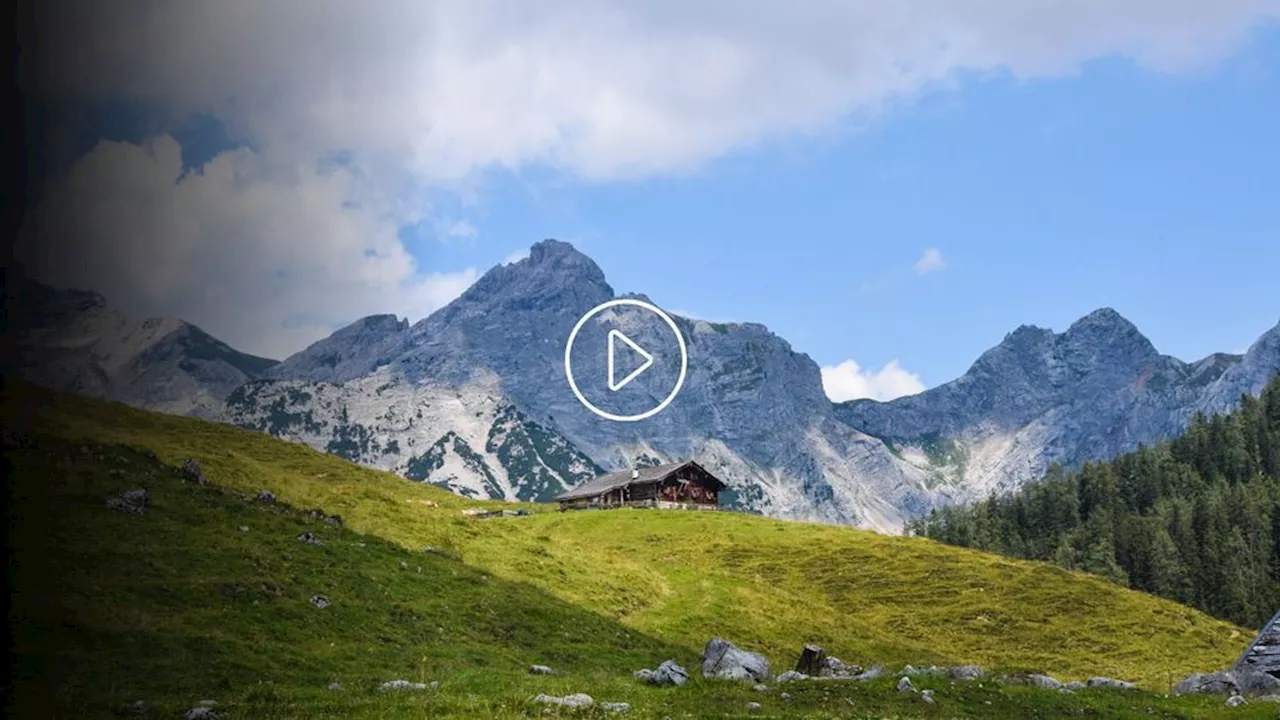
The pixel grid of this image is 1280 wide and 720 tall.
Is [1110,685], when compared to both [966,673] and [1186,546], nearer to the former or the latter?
[966,673]

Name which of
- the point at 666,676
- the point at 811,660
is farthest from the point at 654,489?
the point at 666,676

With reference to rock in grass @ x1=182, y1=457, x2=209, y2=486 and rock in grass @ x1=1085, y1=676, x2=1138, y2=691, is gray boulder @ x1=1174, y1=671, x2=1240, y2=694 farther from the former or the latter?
rock in grass @ x1=182, y1=457, x2=209, y2=486

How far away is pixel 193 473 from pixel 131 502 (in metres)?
6.99

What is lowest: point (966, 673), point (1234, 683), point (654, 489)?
point (1234, 683)

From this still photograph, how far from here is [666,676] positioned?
103 ft

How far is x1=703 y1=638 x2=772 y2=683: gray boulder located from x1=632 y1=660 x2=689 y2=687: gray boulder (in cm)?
159

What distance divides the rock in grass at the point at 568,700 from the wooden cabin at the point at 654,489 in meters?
114

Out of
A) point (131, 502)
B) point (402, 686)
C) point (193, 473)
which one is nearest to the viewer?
point (402, 686)

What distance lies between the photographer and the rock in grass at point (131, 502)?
1518 inches

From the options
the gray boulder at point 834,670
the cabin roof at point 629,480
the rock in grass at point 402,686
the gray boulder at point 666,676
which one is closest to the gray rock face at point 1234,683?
the gray boulder at point 834,670

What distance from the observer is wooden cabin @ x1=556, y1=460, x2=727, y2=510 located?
143500 millimetres

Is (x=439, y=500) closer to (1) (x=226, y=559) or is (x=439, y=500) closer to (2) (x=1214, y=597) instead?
(1) (x=226, y=559)

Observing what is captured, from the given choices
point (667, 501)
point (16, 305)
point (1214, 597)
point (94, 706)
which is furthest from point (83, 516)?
point (1214, 597)

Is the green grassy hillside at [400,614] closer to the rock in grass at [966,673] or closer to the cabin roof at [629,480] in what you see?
the rock in grass at [966,673]
